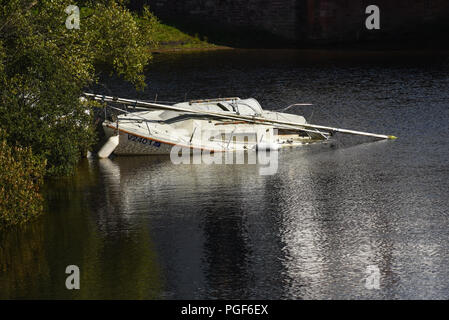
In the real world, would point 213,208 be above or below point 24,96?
below

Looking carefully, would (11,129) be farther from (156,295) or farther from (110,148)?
(156,295)

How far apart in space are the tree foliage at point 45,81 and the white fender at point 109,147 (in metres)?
2.94

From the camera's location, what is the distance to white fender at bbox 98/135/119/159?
156ft

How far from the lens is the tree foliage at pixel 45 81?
40031 millimetres

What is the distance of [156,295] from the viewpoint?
28.0 m

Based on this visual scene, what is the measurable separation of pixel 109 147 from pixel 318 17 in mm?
57943

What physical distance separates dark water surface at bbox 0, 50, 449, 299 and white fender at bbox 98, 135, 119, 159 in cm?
66
